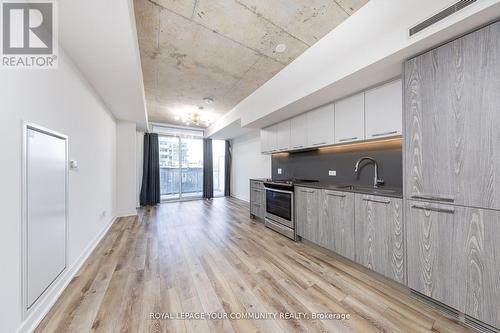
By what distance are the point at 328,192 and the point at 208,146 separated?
5.42m

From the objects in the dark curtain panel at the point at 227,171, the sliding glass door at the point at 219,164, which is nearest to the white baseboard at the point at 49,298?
the dark curtain panel at the point at 227,171

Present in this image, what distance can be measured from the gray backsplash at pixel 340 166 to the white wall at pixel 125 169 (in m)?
3.79

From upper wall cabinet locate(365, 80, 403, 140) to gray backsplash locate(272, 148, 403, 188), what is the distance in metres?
0.37

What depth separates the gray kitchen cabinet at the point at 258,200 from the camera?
3.79m

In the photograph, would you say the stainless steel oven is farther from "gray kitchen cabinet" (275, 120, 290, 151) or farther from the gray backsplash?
"gray kitchen cabinet" (275, 120, 290, 151)

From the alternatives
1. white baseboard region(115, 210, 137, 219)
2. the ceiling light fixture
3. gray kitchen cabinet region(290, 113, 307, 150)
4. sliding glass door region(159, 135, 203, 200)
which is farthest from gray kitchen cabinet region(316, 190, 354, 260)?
sliding glass door region(159, 135, 203, 200)

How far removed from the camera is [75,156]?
2227 mm

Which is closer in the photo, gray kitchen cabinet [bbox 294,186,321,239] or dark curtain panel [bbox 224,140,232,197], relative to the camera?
gray kitchen cabinet [bbox 294,186,321,239]

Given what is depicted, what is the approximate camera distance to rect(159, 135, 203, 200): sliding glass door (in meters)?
6.48

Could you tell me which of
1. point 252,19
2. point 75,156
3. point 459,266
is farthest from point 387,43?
point 75,156

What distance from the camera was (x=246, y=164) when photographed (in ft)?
21.2

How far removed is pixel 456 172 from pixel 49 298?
356 cm

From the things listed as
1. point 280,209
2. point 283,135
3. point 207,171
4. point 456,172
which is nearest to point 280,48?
point 283,135

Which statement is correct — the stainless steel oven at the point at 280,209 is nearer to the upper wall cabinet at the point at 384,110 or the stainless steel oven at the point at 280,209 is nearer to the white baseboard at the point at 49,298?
the upper wall cabinet at the point at 384,110
